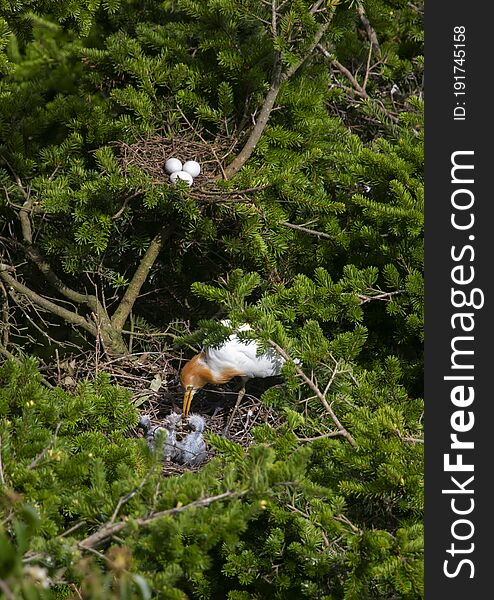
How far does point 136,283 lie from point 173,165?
0.47m

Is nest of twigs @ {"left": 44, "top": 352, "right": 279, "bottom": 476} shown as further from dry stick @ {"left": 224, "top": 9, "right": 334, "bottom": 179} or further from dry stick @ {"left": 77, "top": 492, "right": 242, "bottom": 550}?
dry stick @ {"left": 77, "top": 492, "right": 242, "bottom": 550}

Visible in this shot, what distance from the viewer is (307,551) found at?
2035 millimetres

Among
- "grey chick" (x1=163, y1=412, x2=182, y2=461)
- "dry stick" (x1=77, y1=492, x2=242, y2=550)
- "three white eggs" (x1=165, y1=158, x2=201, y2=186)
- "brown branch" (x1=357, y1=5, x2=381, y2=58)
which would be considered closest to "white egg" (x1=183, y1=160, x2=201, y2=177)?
"three white eggs" (x1=165, y1=158, x2=201, y2=186)

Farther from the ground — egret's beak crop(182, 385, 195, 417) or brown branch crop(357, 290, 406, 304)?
brown branch crop(357, 290, 406, 304)

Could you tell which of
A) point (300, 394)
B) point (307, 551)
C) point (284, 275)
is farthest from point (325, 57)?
point (307, 551)

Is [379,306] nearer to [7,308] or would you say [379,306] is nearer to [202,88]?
[202,88]

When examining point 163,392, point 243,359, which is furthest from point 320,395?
point 163,392

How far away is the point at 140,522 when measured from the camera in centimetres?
172

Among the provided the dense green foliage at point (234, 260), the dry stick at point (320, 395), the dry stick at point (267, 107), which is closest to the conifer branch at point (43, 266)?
the dense green foliage at point (234, 260)

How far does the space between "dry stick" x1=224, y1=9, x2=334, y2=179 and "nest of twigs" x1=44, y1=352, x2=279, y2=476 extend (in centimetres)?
73

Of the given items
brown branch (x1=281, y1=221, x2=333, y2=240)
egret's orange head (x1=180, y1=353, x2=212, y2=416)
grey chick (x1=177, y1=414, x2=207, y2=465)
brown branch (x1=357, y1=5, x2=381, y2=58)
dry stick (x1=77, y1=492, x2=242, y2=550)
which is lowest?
dry stick (x1=77, y1=492, x2=242, y2=550)

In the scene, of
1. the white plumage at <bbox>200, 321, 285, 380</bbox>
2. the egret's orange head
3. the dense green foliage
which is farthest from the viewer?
the egret's orange head

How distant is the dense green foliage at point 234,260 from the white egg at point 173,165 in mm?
A: 62

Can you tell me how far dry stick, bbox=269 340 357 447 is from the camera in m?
2.27
